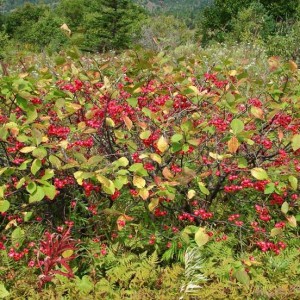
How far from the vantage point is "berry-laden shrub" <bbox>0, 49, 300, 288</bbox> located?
2434mm

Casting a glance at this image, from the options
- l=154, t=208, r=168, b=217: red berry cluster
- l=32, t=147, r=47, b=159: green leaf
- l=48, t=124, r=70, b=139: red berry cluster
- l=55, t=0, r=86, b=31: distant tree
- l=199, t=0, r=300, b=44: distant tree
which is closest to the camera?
l=32, t=147, r=47, b=159: green leaf

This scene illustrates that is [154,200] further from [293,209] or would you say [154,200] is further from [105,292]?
[293,209]

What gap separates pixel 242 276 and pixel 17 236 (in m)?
1.42

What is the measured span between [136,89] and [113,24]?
84.5 ft

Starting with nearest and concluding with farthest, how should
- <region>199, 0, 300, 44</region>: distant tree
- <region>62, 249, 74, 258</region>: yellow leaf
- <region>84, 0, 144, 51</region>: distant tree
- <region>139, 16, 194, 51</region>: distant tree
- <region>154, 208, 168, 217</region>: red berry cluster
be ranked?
<region>62, 249, 74, 258</region>: yellow leaf → <region>154, 208, 168, 217</region>: red berry cluster → <region>139, 16, 194, 51</region>: distant tree → <region>199, 0, 300, 44</region>: distant tree → <region>84, 0, 144, 51</region>: distant tree

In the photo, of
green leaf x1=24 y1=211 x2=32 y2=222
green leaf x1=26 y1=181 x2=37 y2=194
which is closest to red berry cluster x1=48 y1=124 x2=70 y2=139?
green leaf x1=26 y1=181 x2=37 y2=194

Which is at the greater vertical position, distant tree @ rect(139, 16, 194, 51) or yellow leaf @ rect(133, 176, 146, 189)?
yellow leaf @ rect(133, 176, 146, 189)

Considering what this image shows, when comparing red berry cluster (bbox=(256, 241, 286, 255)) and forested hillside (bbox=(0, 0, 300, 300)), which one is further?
red berry cluster (bbox=(256, 241, 286, 255))

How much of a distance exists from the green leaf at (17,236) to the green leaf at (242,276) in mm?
1367

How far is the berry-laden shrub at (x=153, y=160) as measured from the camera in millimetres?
2434

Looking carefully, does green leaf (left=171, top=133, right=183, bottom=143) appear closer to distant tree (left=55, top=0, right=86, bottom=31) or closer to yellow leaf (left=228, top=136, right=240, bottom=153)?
yellow leaf (left=228, top=136, right=240, bottom=153)

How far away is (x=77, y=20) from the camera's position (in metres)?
58.1

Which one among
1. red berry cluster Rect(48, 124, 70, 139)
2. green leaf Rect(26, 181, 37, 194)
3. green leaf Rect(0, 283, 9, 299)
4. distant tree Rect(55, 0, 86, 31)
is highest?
red berry cluster Rect(48, 124, 70, 139)

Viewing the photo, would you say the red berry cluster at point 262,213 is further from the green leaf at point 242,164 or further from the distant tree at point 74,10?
the distant tree at point 74,10
